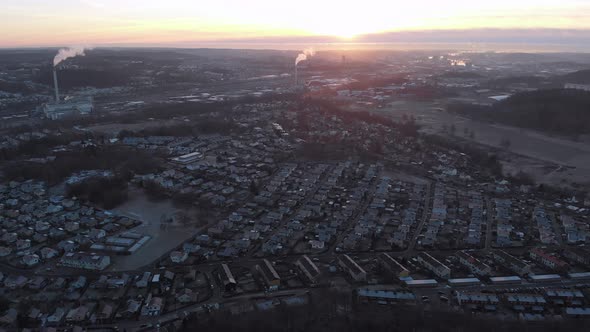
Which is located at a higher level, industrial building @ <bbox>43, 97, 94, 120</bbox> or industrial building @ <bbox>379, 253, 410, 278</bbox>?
industrial building @ <bbox>43, 97, 94, 120</bbox>

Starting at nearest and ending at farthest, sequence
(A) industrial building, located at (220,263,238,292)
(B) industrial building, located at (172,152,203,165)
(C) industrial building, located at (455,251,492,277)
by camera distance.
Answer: (A) industrial building, located at (220,263,238,292), (C) industrial building, located at (455,251,492,277), (B) industrial building, located at (172,152,203,165)

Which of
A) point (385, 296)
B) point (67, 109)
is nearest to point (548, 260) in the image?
point (385, 296)

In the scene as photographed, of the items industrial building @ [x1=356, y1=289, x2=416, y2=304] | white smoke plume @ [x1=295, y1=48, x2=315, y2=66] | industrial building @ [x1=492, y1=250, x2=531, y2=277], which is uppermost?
white smoke plume @ [x1=295, y1=48, x2=315, y2=66]

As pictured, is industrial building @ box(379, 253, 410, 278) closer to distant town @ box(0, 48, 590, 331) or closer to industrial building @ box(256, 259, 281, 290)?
distant town @ box(0, 48, 590, 331)

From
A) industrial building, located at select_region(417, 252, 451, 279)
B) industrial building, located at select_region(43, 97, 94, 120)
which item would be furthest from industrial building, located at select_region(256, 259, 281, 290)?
industrial building, located at select_region(43, 97, 94, 120)

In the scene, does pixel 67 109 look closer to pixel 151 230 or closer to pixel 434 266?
pixel 151 230

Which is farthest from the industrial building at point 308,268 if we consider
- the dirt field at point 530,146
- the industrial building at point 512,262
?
the dirt field at point 530,146

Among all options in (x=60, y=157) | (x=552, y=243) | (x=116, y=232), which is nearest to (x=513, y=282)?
(x=552, y=243)
